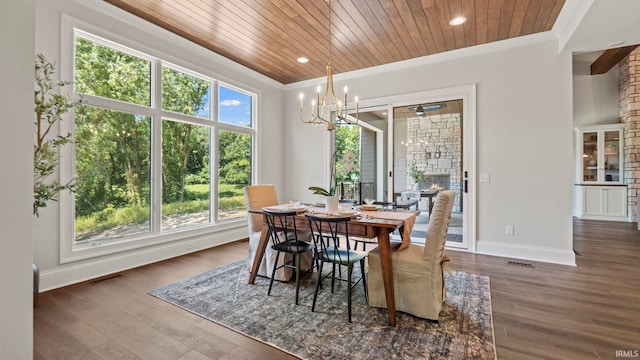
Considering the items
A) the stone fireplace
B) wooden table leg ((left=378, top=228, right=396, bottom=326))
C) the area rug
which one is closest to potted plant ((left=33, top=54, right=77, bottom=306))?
the area rug

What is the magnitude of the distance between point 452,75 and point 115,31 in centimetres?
446

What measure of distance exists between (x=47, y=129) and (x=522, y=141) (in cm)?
541

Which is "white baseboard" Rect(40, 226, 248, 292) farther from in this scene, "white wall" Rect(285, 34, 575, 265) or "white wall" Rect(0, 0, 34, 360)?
"white wall" Rect(285, 34, 575, 265)

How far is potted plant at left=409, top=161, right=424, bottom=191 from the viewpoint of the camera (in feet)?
15.4

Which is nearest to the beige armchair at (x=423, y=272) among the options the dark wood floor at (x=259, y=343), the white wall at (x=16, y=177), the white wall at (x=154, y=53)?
the dark wood floor at (x=259, y=343)

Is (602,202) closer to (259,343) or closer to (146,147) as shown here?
(259,343)

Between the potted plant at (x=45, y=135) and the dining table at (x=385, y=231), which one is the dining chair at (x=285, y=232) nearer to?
the dining table at (x=385, y=231)

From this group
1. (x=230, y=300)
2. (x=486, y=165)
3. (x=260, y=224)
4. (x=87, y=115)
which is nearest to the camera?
(x=230, y=300)

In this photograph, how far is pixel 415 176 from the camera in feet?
15.5

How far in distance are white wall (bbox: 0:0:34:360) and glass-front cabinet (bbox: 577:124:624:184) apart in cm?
980

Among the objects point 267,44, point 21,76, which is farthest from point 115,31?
point 21,76

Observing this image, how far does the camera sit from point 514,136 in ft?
12.7

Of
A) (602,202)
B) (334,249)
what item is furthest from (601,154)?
(334,249)

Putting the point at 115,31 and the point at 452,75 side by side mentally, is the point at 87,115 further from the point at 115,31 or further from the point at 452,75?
the point at 452,75
